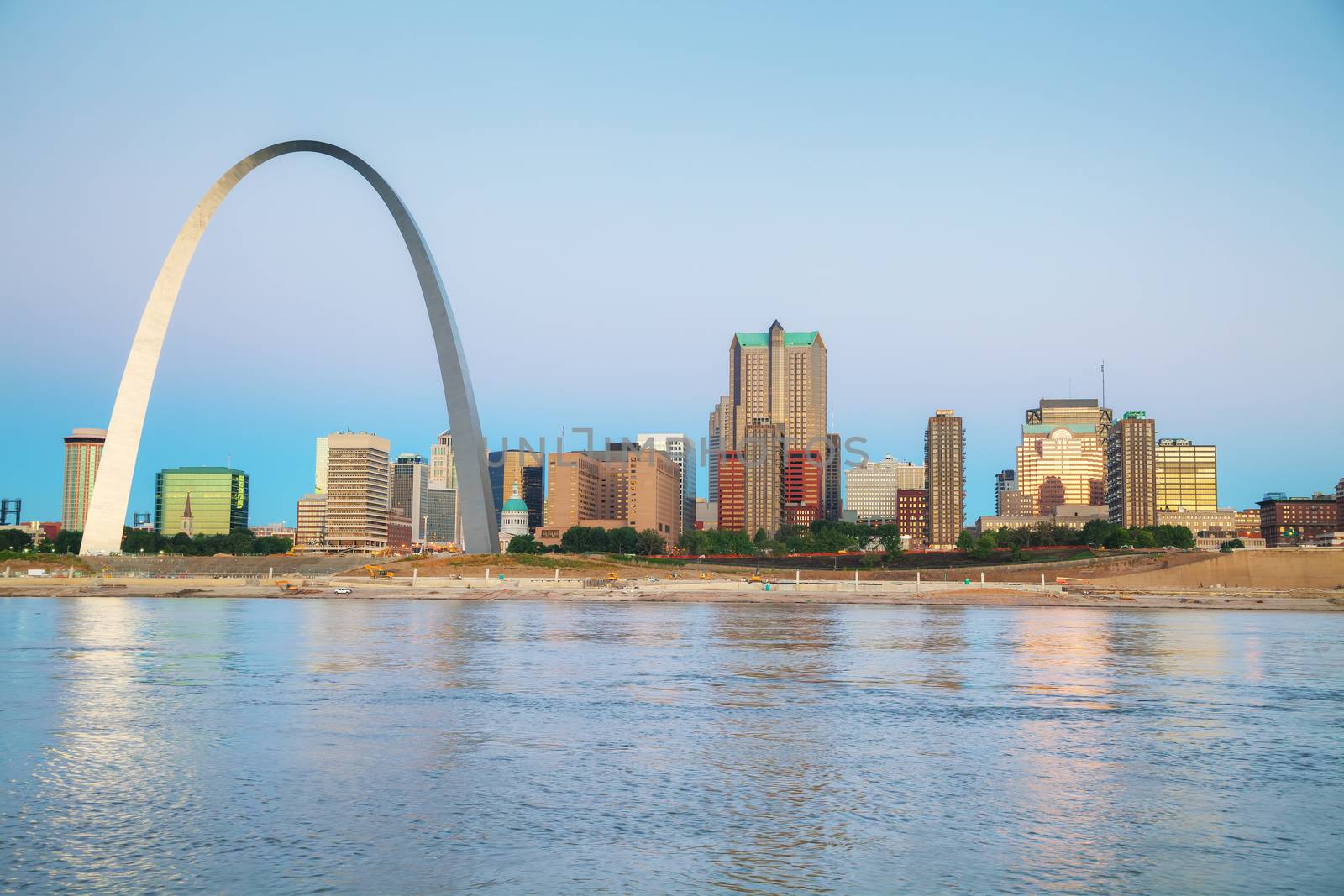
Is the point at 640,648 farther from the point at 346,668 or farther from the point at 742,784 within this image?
the point at 742,784

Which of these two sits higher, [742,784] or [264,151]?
[264,151]

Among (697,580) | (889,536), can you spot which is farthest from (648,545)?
(697,580)

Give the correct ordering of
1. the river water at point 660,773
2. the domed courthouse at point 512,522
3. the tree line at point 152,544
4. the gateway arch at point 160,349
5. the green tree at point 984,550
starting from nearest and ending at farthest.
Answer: the river water at point 660,773 < the gateway arch at point 160,349 < the green tree at point 984,550 < the tree line at point 152,544 < the domed courthouse at point 512,522

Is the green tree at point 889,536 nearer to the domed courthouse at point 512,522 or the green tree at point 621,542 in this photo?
the green tree at point 621,542

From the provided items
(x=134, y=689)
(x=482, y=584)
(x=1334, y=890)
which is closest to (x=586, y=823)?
(x=1334, y=890)

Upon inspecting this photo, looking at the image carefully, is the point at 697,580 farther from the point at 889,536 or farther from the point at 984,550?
the point at 889,536

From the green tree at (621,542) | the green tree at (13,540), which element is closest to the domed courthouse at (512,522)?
the green tree at (621,542)
